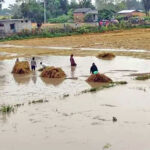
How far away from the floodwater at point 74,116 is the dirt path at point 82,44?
47.9 ft

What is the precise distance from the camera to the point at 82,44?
47.2 metres

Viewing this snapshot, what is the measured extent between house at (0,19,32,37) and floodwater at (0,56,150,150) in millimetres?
35462

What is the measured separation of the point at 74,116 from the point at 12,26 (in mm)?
46656

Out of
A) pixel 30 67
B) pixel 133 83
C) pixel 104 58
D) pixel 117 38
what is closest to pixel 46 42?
pixel 117 38

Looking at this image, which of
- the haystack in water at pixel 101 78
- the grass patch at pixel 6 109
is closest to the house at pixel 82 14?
the haystack in water at pixel 101 78

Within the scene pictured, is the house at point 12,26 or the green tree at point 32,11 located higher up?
the green tree at point 32,11

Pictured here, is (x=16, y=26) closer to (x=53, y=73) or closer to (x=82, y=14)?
(x=82, y=14)

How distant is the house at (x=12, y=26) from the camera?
58872 mm

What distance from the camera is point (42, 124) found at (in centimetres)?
1455

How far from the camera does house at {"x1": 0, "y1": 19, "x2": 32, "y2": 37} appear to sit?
58872 millimetres

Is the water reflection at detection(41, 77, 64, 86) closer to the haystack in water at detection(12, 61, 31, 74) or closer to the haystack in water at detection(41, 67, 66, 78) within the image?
the haystack in water at detection(41, 67, 66, 78)

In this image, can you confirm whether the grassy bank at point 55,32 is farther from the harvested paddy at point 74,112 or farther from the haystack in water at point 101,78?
the haystack in water at point 101,78

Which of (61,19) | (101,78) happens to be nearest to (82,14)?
(61,19)

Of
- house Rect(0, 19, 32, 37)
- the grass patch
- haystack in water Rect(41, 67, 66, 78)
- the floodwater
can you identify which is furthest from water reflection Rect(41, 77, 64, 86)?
house Rect(0, 19, 32, 37)
